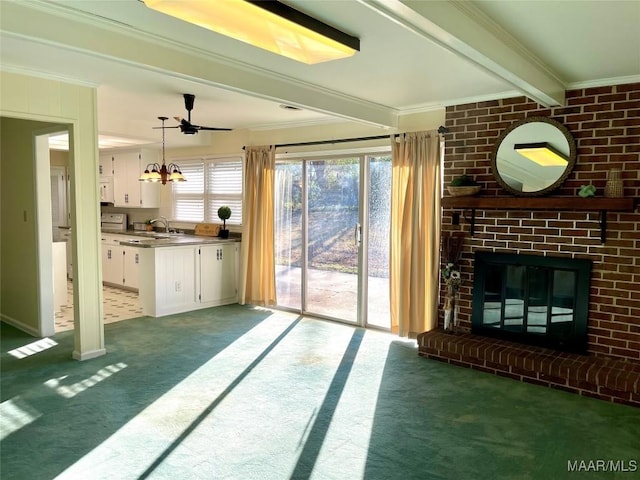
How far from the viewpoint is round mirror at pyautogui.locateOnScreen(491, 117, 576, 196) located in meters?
4.06

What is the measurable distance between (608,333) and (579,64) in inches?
85.8

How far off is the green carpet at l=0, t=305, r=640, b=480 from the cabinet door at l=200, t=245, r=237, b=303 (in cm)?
172

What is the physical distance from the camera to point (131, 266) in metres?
7.30

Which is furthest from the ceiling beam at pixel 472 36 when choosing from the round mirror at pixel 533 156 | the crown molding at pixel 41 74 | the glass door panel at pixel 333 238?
the crown molding at pixel 41 74

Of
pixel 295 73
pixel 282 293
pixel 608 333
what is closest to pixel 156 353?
pixel 282 293

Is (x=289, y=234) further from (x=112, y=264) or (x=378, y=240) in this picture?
(x=112, y=264)

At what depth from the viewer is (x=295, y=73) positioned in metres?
3.63

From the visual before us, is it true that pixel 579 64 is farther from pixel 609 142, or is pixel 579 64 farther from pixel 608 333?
pixel 608 333

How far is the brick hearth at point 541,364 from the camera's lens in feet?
11.4

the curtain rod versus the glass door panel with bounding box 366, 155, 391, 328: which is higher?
the curtain rod

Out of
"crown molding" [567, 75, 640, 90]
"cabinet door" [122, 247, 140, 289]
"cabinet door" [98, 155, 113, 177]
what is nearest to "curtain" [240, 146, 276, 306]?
"cabinet door" [122, 247, 140, 289]

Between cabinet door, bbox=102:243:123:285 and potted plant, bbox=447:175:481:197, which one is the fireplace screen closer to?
potted plant, bbox=447:175:481:197

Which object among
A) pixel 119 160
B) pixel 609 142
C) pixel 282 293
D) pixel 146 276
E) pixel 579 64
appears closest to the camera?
pixel 579 64

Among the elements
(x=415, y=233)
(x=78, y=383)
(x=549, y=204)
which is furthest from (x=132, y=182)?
(x=549, y=204)
